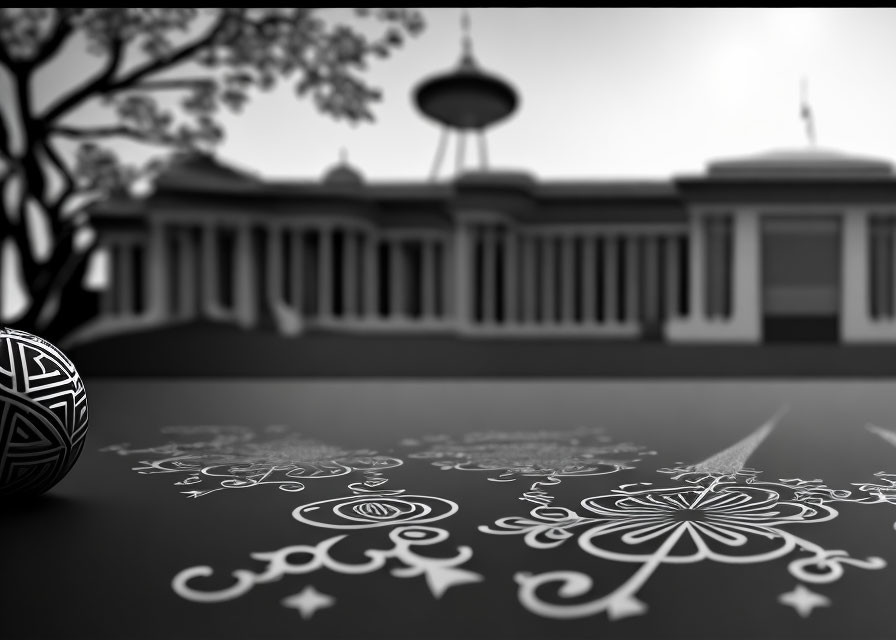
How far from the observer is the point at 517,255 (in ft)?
43.5

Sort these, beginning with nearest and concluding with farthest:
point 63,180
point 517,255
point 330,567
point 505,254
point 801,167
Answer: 1. point 330,567
2. point 63,180
3. point 801,167
4. point 505,254
5. point 517,255

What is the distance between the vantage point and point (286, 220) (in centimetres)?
1282

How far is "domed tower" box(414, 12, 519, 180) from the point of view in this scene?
1379cm

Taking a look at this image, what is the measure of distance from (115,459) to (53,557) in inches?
54.9

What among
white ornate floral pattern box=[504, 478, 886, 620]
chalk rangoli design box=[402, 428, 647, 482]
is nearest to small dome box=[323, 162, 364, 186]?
chalk rangoli design box=[402, 428, 647, 482]

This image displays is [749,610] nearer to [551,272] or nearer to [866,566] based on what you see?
[866,566]

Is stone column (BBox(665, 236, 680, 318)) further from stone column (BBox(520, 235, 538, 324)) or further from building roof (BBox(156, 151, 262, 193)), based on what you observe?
building roof (BBox(156, 151, 262, 193))

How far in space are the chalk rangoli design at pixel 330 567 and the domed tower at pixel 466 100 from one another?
12765 mm

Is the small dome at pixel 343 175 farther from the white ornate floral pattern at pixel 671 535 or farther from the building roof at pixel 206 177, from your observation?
the white ornate floral pattern at pixel 671 535

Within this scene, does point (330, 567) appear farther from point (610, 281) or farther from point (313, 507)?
point (610, 281)

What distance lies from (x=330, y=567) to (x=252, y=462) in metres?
1.38

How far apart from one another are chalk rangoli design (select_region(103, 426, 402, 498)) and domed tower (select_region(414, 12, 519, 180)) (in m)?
11.3

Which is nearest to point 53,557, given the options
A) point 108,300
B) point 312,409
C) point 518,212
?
point 312,409

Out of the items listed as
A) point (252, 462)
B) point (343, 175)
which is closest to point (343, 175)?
point (343, 175)
